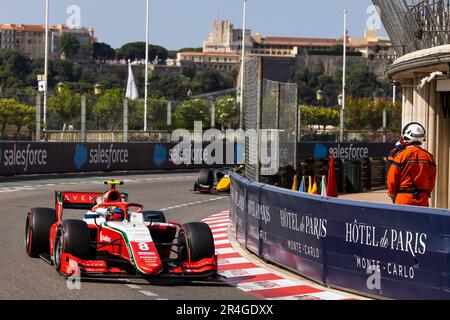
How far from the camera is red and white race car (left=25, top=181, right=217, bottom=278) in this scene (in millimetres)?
11328

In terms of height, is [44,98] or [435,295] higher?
[44,98]

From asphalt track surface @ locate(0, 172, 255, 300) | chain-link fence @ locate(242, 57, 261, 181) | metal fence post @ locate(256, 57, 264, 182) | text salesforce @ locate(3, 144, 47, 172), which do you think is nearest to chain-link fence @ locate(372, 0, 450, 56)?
chain-link fence @ locate(242, 57, 261, 181)

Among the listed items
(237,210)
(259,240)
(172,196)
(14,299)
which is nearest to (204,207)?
(172,196)

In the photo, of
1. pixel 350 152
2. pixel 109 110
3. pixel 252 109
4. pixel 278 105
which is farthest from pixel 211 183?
pixel 350 152

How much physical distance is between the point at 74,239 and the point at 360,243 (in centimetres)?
325

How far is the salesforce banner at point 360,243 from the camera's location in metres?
9.53

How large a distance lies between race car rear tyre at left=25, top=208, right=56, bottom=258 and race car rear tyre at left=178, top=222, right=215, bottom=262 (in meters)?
2.00

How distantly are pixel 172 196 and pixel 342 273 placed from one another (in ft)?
51.1

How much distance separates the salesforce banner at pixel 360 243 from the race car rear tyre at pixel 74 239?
2522 mm

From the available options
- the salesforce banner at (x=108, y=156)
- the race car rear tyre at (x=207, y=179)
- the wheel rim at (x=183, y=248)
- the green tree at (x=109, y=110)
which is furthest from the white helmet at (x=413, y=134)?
the green tree at (x=109, y=110)

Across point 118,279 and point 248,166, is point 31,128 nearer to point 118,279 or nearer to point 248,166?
point 248,166

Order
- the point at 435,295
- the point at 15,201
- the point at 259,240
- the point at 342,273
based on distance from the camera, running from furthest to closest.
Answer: the point at 15,201 → the point at 259,240 → the point at 342,273 → the point at 435,295

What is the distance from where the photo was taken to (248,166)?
16.0m

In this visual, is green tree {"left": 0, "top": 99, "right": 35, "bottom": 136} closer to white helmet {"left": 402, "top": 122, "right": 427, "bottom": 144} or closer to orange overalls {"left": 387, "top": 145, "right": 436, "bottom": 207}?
white helmet {"left": 402, "top": 122, "right": 427, "bottom": 144}
